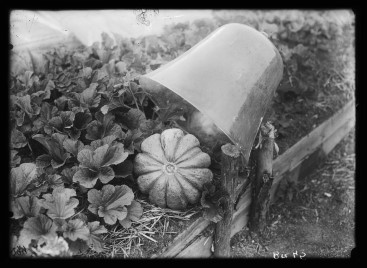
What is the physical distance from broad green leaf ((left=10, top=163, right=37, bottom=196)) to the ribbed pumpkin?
604 mm

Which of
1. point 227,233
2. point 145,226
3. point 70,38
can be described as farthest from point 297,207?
point 70,38

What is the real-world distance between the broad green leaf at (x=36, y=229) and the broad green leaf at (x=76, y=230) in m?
0.07

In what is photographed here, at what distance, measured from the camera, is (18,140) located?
290 centimetres

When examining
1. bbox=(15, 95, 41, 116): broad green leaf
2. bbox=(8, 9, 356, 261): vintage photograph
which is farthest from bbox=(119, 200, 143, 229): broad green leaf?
bbox=(15, 95, 41, 116): broad green leaf

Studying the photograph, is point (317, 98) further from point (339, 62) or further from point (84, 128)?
point (84, 128)

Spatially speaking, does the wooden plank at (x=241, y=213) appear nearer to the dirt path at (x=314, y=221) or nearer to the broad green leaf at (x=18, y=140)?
the dirt path at (x=314, y=221)

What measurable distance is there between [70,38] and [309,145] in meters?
2.22

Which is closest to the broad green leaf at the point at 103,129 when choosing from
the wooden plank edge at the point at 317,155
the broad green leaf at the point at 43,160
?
the broad green leaf at the point at 43,160

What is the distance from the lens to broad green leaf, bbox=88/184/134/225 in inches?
102

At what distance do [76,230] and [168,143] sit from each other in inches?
30.3

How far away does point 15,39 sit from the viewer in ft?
12.2

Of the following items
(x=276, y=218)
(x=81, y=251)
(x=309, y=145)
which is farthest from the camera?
(x=309, y=145)

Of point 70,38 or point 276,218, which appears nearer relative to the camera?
point 276,218

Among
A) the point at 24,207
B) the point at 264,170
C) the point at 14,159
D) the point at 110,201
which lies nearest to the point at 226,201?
the point at 264,170
